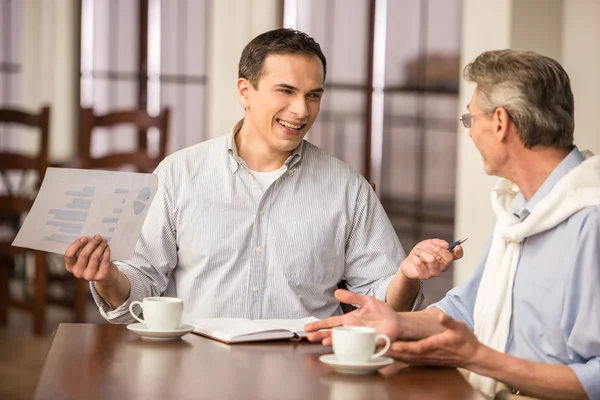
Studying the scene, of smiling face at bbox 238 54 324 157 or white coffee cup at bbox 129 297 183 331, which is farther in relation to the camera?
smiling face at bbox 238 54 324 157

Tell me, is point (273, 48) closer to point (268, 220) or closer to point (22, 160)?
point (268, 220)

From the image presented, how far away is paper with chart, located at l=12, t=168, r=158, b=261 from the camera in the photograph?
169cm

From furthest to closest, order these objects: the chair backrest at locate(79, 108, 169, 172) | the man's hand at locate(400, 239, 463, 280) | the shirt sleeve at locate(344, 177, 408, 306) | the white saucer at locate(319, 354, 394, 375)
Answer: the chair backrest at locate(79, 108, 169, 172), the shirt sleeve at locate(344, 177, 408, 306), the man's hand at locate(400, 239, 463, 280), the white saucer at locate(319, 354, 394, 375)

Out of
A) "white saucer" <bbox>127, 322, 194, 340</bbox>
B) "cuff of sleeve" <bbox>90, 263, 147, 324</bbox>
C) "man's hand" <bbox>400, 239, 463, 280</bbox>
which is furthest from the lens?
"cuff of sleeve" <bbox>90, 263, 147, 324</bbox>

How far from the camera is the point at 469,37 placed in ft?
13.8

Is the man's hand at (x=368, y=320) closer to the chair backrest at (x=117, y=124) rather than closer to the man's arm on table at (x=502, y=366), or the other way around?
the man's arm on table at (x=502, y=366)

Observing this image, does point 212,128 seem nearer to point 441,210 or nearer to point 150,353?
point 441,210

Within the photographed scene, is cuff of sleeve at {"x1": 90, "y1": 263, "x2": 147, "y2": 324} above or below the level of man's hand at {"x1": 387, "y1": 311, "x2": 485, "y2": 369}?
below

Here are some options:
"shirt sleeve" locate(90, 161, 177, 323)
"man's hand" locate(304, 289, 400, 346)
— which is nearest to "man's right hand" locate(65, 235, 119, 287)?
"shirt sleeve" locate(90, 161, 177, 323)

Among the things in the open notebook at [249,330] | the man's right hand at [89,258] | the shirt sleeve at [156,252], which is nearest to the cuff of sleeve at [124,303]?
the shirt sleeve at [156,252]

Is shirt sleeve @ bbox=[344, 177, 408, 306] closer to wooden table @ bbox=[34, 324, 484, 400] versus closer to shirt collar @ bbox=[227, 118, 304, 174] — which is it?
shirt collar @ bbox=[227, 118, 304, 174]

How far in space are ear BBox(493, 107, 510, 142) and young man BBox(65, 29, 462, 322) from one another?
55 centimetres

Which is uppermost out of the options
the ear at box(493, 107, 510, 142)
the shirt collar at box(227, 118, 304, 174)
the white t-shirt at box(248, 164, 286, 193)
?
the ear at box(493, 107, 510, 142)

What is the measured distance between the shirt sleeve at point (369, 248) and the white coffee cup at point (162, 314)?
0.69 meters
